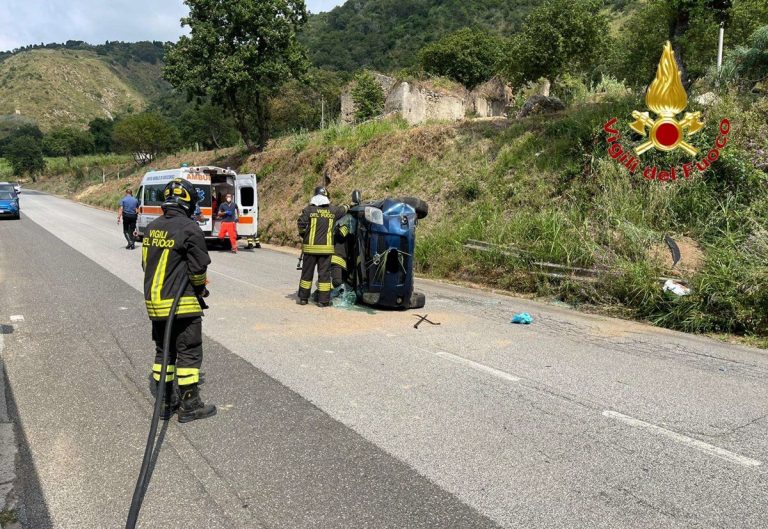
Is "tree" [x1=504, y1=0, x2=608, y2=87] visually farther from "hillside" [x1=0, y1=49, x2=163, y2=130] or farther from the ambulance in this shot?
"hillside" [x1=0, y1=49, x2=163, y2=130]

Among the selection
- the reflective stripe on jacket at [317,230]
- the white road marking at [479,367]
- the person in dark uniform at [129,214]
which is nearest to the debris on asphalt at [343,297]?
the reflective stripe on jacket at [317,230]

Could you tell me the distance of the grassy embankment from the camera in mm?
8016

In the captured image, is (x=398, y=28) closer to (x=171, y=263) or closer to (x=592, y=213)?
(x=592, y=213)

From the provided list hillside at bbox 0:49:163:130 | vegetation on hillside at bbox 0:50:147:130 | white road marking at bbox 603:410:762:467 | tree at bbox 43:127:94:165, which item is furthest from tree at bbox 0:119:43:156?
white road marking at bbox 603:410:762:467

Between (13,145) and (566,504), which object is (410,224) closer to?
(566,504)

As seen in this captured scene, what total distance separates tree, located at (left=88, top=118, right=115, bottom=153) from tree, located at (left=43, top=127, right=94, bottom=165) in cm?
138

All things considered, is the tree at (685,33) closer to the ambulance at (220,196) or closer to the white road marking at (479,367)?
the white road marking at (479,367)

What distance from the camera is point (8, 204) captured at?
92.3 feet

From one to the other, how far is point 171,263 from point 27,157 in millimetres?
83423

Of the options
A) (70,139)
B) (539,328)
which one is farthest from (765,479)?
(70,139)

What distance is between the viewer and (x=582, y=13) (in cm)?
3158

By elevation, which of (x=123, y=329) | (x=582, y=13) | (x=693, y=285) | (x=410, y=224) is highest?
(x=582, y=13)

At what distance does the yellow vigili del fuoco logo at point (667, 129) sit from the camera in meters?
10.8

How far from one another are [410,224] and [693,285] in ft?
13.2
